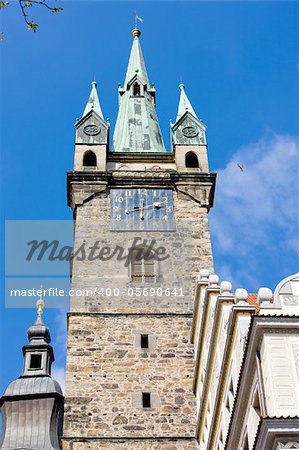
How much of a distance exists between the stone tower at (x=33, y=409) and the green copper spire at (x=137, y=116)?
7576 mm

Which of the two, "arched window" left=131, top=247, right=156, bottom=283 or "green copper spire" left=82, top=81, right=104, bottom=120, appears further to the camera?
"green copper spire" left=82, top=81, right=104, bottom=120

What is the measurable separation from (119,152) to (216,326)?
13.2 metres

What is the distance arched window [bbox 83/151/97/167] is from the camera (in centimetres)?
2562

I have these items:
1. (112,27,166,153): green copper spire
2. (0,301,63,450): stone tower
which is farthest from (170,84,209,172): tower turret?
(0,301,63,450): stone tower

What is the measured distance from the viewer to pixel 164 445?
18.2m

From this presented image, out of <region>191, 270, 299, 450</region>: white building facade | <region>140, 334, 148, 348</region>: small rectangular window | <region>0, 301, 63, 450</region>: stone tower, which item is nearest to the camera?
<region>191, 270, 299, 450</region>: white building facade

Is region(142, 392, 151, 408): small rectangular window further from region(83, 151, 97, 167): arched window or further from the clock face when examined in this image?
region(83, 151, 97, 167): arched window

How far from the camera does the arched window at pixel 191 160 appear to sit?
84.8 feet

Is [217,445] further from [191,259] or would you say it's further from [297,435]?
[191,259]

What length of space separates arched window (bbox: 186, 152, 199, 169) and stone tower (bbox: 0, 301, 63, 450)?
26.5ft

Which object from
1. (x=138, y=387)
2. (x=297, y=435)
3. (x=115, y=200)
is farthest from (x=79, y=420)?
(x=297, y=435)

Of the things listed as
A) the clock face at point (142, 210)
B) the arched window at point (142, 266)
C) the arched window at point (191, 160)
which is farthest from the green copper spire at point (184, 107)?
the arched window at point (142, 266)

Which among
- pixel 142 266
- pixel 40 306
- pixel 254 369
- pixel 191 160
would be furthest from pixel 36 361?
pixel 254 369

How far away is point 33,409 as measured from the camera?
26.5 meters
